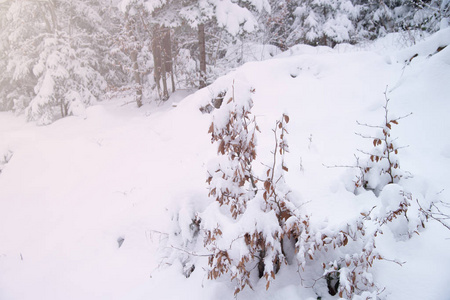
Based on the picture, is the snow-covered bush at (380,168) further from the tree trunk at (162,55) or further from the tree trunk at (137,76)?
the tree trunk at (137,76)

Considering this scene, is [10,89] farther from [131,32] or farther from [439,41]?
[439,41]

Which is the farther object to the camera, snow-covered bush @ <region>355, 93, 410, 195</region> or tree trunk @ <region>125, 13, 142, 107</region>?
tree trunk @ <region>125, 13, 142, 107</region>

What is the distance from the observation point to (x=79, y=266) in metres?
3.75

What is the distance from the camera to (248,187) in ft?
9.04

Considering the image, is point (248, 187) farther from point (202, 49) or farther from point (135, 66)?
point (135, 66)

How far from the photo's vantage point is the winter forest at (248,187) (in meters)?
1.97

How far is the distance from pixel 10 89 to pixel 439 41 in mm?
23183

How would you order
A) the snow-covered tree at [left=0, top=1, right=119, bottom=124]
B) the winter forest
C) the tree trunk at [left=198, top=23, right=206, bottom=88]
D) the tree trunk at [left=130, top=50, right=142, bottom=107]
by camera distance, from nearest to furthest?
the winter forest
the tree trunk at [left=198, top=23, right=206, bottom=88]
the tree trunk at [left=130, top=50, right=142, bottom=107]
the snow-covered tree at [left=0, top=1, right=119, bottom=124]

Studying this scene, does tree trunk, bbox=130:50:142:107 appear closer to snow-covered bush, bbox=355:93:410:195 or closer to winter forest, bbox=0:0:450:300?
winter forest, bbox=0:0:450:300

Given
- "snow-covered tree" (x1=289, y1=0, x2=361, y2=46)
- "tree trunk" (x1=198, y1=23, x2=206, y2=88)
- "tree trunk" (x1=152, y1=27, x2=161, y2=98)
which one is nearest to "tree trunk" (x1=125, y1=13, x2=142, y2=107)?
"tree trunk" (x1=152, y1=27, x2=161, y2=98)

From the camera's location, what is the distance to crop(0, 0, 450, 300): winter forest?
1967mm

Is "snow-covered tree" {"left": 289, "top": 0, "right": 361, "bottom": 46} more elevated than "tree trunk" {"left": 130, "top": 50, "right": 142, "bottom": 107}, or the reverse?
"snow-covered tree" {"left": 289, "top": 0, "right": 361, "bottom": 46}

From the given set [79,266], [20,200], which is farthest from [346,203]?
[20,200]

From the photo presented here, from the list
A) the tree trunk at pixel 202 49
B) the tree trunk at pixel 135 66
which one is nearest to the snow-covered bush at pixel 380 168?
the tree trunk at pixel 202 49
